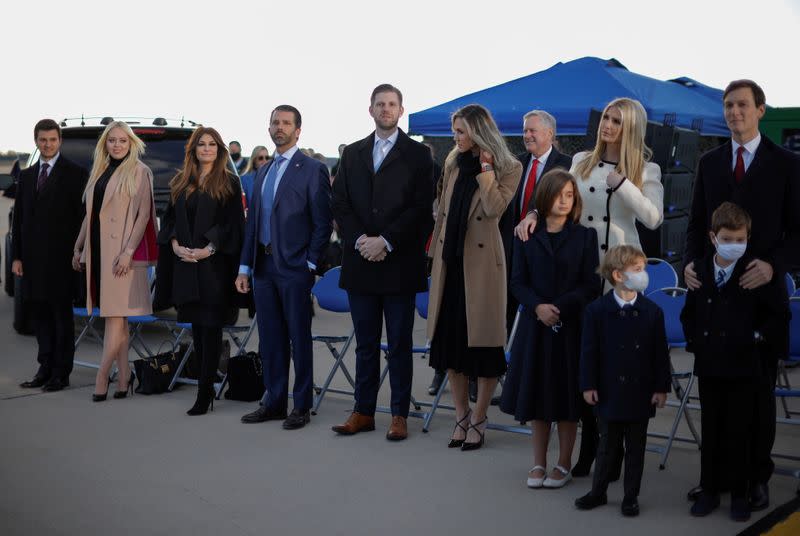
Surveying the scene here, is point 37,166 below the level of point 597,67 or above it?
below

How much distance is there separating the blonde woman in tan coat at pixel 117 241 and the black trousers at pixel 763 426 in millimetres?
4455

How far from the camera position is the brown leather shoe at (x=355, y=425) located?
241 inches

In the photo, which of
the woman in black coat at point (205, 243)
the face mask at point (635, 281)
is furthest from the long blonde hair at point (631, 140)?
the woman in black coat at point (205, 243)

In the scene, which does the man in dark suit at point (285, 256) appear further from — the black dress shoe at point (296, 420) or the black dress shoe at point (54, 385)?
the black dress shoe at point (54, 385)

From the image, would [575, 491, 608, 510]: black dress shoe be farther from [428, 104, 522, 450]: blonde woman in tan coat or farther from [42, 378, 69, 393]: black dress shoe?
[42, 378, 69, 393]: black dress shoe

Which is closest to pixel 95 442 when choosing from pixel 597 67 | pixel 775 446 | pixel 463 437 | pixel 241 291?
pixel 241 291

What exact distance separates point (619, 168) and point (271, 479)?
2.46m

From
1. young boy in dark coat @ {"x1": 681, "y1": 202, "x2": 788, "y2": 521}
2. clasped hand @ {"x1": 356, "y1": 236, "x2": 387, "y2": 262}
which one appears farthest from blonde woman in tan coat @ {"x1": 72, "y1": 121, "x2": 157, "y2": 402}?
young boy in dark coat @ {"x1": 681, "y1": 202, "x2": 788, "y2": 521}

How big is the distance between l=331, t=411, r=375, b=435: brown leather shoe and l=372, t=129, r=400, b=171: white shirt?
155cm

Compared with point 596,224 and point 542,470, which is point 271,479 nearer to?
point 542,470

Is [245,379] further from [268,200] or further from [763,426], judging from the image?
[763,426]

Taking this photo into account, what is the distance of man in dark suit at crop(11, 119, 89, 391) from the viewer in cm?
745

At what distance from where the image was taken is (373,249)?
586 cm

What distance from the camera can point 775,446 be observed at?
5855 mm
